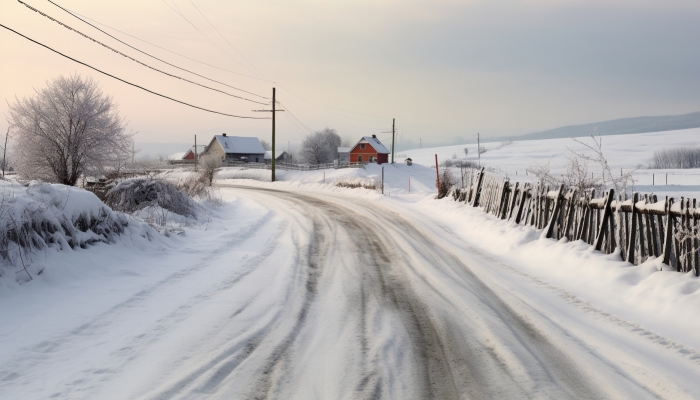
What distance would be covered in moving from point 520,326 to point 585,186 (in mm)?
8820

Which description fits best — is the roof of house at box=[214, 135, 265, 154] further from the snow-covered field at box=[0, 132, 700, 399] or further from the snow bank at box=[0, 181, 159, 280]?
the snow-covered field at box=[0, 132, 700, 399]

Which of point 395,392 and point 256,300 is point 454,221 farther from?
point 395,392

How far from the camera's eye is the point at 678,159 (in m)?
93.7

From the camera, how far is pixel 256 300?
21.0ft

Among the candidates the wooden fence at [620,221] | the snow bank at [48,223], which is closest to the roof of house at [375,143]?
the wooden fence at [620,221]

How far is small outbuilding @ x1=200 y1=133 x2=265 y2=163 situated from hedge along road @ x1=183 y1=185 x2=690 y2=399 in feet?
244

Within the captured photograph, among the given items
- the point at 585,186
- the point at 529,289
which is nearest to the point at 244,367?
the point at 529,289

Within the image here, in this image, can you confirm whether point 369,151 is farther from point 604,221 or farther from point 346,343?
point 346,343

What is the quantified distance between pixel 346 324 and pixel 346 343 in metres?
0.61

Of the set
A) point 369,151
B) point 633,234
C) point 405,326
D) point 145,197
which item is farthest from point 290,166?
point 405,326

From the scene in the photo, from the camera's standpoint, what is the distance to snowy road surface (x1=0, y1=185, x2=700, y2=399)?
154 inches

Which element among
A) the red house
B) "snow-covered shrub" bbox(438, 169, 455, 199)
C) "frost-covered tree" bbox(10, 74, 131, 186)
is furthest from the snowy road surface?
the red house

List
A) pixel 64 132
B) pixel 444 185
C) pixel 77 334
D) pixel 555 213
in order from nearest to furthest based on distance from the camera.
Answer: pixel 77 334 < pixel 555 213 < pixel 444 185 < pixel 64 132

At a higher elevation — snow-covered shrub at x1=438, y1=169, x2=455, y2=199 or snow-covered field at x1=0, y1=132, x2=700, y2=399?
snow-covered shrub at x1=438, y1=169, x2=455, y2=199
